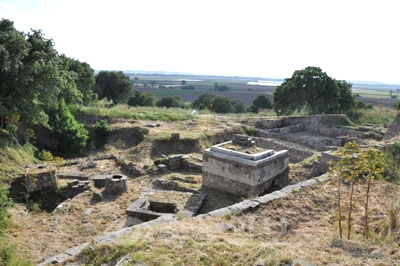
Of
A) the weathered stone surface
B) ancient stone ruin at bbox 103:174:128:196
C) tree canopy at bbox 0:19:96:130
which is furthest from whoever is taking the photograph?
tree canopy at bbox 0:19:96:130

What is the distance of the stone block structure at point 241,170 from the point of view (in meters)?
8.77

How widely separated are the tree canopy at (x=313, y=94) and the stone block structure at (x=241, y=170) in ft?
58.4

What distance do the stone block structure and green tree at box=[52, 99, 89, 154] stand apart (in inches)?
299

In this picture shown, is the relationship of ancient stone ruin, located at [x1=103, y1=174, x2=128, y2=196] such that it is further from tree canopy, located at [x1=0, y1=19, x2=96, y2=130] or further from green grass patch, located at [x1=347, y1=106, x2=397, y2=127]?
green grass patch, located at [x1=347, y1=106, x2=397, y2=127]

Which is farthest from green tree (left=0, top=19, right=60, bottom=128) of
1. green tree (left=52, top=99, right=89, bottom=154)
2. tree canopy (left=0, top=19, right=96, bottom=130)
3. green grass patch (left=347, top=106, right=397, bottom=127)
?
green grass patch (left=347, top=106, right=397, bottom=127)

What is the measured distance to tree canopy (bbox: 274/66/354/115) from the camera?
85.1 ft

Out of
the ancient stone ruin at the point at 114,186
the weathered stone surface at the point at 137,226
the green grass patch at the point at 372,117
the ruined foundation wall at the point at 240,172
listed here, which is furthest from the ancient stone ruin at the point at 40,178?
the green grass patch at the point at 372,117

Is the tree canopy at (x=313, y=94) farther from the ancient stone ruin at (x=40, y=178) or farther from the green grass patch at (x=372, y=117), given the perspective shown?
the ancient stone ruin at (x=40, y=178)

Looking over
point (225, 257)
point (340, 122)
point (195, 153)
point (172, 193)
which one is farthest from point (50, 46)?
point (340, 122)

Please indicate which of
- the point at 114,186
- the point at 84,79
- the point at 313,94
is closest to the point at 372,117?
the point at 313,94

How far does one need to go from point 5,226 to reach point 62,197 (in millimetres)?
2723

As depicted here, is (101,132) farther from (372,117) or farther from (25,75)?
(372,117)

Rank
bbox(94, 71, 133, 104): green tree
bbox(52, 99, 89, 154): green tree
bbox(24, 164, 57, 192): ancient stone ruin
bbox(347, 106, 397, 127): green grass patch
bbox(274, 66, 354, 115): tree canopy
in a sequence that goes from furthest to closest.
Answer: bbox(94, 71, 133, 104): green tree, bbox(274, 66, 354, 115): tree canopy, bbox(347, 106, 397, 127): green grass patch, bbox(52, 99, 89, 154): green tree, bbox(24, 164, 57, 192): ancient stone ruin

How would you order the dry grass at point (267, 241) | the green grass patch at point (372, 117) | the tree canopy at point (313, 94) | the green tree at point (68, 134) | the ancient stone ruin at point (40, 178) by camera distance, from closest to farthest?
the dry grass at point (267, 241), the ancient stone ruin at point (40, 178), the green tree at point (68, 134), the green grass patch at point (372, 117), the tree canopy at point (313, 94)
